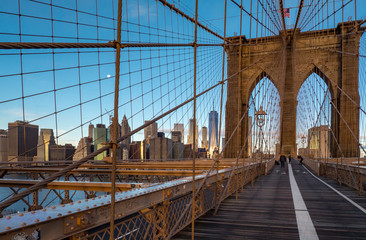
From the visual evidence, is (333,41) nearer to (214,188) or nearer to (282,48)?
(282,48)

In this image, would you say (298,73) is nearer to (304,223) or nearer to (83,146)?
(83,146)

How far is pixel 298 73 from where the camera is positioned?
3319 centimetres

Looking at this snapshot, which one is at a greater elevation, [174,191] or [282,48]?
[282,48]

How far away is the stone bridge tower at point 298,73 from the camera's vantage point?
28062 mm

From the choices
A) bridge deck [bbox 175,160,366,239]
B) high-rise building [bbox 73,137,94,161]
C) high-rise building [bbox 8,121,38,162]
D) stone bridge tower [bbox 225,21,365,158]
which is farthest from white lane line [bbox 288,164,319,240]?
stone bridge tower [bbox 225,21,365,158]

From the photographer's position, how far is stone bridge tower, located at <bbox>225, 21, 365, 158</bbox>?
92.1 ft

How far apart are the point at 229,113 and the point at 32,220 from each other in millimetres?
31554

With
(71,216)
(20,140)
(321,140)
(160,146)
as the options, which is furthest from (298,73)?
(71,216)

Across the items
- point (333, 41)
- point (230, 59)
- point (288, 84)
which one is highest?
point (333, 41)

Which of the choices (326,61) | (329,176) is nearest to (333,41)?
(326,61)

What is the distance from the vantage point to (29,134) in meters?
7.82

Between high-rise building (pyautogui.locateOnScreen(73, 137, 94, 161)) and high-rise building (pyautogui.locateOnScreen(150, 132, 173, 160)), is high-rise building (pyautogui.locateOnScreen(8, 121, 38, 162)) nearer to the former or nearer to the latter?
high-rise building (pyautogui.locateOnScreen(73, 137, 94, 161))

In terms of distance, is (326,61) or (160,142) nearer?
(160,142)

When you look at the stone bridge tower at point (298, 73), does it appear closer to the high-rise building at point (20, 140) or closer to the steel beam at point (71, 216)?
the high-rise building at point (20, 140)
